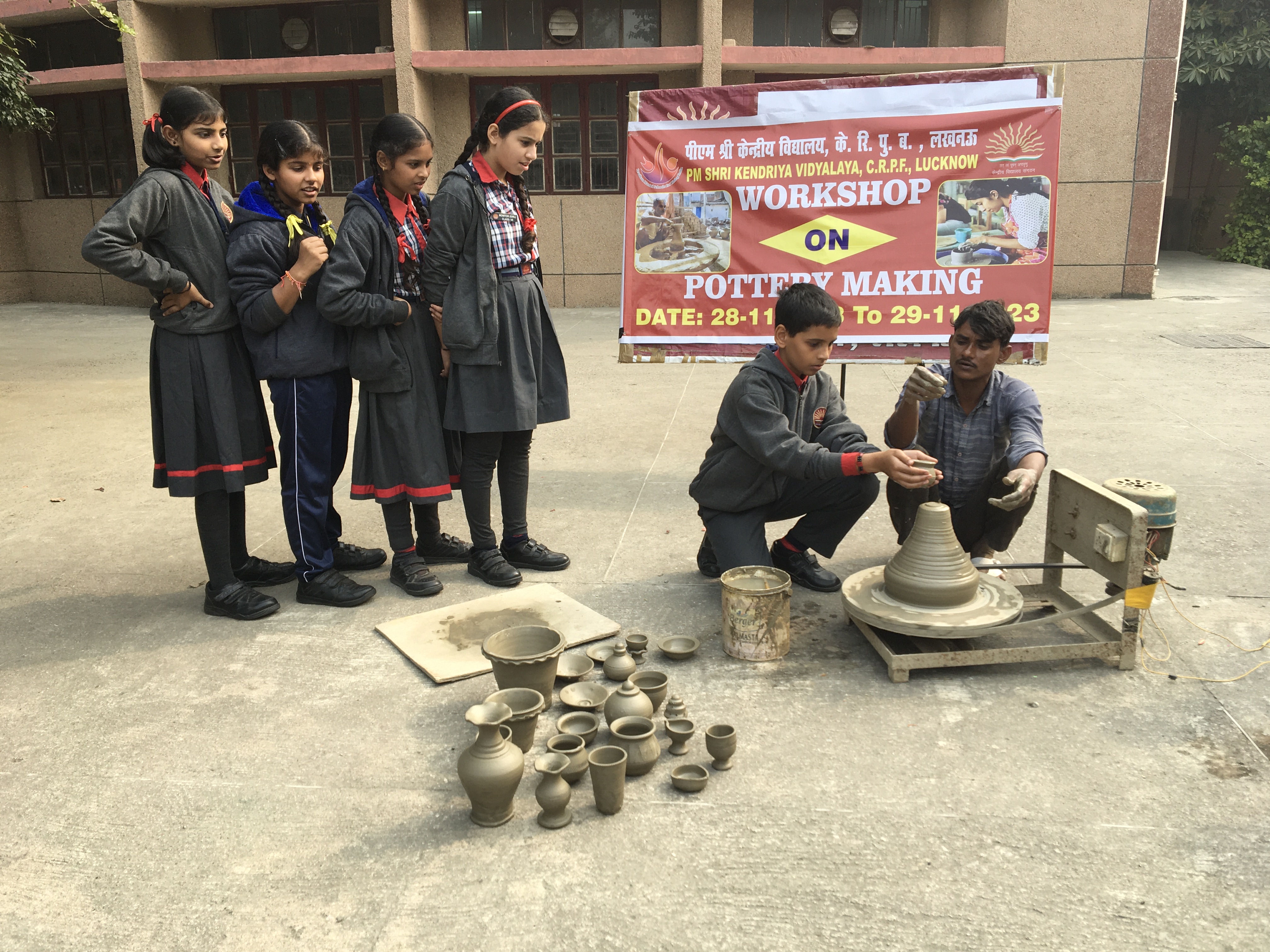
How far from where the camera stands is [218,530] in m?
3.55

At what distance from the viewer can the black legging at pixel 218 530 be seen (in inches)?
139

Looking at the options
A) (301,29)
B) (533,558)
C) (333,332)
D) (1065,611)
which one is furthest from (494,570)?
(301,29)

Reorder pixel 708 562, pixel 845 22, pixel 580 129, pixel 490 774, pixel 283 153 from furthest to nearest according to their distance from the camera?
pixel 580 129 → pixel 845 22 → pixel 708 562 → pixel 283 153 → pixel 490 774

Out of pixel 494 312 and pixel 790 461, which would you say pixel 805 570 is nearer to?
pixel 790 461

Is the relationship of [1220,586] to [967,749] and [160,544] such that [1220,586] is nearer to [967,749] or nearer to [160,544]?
[967,749]

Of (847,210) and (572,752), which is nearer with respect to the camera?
(572,752)

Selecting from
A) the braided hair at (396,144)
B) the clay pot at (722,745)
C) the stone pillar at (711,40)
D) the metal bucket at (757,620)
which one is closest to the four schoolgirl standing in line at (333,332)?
the braided hair at (396,144)

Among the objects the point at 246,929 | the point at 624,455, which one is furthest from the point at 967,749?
the point at 624,455

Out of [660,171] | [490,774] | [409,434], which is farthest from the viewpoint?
[660,171]

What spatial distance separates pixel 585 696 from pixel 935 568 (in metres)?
1.18

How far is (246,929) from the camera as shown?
6.75 ft

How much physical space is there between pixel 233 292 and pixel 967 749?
284cm

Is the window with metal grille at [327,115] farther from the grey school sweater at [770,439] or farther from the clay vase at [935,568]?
the clay vase at [935,568]

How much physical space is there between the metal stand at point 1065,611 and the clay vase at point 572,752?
107cm
